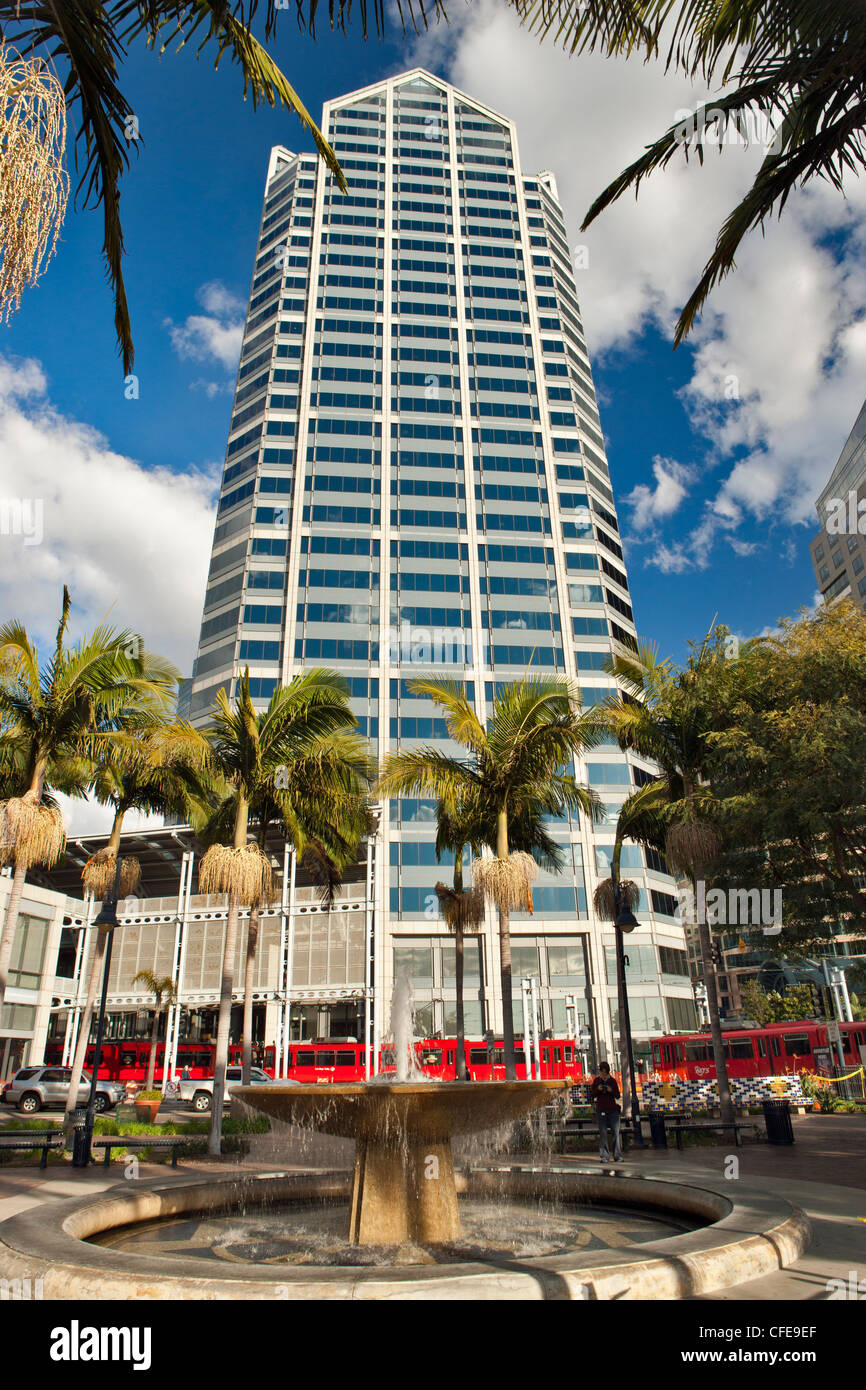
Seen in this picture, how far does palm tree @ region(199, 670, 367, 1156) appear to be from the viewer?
1673 cm

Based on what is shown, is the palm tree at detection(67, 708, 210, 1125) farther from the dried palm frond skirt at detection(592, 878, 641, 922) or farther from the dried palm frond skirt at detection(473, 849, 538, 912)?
the dried palm frond skirt at detection(592, 878, 641, 922)

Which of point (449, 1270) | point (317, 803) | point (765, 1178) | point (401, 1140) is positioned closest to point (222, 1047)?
point (317, 803)

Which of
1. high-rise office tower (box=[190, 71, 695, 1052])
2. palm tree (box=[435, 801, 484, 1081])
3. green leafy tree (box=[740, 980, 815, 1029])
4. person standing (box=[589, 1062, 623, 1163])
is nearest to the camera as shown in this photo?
person standing (box=[589, 1062, 623, 1163])

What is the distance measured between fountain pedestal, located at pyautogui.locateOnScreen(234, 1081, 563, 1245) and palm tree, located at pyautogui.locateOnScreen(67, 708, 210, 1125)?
29.9ft

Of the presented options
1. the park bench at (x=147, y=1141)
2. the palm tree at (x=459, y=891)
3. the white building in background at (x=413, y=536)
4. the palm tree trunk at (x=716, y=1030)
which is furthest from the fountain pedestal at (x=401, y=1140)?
the white building in background at (x=413, y=536)

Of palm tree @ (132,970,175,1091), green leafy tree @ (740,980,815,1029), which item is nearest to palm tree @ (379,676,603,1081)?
palm tree @ (132,970,175,1091)

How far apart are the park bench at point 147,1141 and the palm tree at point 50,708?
11.8 ft

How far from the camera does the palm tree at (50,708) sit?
1362 centimetres

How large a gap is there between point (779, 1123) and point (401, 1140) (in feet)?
40.0

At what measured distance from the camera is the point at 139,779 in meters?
18.0

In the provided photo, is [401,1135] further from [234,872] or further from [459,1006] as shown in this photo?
[459,1006]

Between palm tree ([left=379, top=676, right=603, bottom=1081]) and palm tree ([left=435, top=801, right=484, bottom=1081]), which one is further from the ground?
palm tree ([left=379, top=676, right=603, bottom=1081])

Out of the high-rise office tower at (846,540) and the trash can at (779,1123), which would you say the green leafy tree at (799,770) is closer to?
the trash can at (779,1123)
